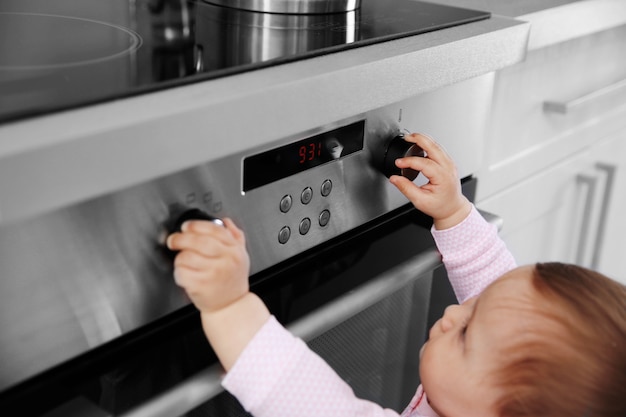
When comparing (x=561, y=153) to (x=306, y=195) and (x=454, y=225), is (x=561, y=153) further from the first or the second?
(x=306, y=195)

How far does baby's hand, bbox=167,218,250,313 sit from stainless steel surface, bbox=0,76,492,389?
20mm

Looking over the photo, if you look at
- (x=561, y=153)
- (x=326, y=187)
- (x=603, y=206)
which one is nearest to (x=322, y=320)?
(x=326, y=187)

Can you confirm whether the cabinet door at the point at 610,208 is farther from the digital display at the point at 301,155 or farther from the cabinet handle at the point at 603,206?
the digital display at the point at 301,155

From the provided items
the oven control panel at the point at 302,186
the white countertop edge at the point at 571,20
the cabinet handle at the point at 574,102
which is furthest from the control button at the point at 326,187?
the cabinet handle at the point at 574,102

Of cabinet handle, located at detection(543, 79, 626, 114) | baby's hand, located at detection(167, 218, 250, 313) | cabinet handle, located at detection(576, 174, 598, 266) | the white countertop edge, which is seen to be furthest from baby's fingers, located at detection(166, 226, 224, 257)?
cabinet handle, located at detection(576, 174, 598, 266)

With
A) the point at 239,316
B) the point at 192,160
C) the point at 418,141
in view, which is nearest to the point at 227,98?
the point at 192,160

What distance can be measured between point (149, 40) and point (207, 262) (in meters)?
0.21

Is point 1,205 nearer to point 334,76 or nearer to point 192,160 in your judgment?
point 192,160

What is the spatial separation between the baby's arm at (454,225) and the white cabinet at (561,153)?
0.18 m

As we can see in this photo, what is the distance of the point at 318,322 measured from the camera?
575mm

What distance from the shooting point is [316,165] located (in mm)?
593

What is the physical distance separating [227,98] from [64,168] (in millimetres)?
113

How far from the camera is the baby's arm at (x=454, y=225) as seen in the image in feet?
2.23

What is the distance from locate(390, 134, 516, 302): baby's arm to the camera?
679 millimetres
